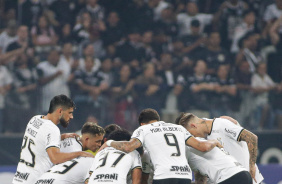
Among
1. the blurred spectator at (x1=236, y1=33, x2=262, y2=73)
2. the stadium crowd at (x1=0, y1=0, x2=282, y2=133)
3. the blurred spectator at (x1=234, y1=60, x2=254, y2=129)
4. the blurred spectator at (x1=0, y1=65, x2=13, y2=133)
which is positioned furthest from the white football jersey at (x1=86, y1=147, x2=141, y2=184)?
the blurred spectator at (x1=236, y1=33, x2=262, y2=73)

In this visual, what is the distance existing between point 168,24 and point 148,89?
6.69 ft

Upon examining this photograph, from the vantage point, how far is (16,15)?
1208cm

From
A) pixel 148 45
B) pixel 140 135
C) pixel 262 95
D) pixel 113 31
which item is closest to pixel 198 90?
pixel 262 95

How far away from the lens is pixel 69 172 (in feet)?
22.6

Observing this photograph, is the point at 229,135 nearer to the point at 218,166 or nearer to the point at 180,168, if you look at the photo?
the point at 218,166

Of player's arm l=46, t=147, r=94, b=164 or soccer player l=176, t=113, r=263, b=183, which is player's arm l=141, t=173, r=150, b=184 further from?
→ player's arm l=46, t=147, r=94, b=164

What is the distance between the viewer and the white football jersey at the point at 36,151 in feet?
22.6

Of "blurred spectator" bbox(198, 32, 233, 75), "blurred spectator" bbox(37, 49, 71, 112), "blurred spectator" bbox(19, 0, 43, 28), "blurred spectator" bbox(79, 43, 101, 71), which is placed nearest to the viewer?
"blurred spectator" bbox(37, 49, 71, 112)

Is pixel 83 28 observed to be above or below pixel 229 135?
above

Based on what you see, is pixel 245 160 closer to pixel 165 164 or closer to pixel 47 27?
pixel 165 164

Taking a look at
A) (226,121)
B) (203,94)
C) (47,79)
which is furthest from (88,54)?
(226,121)

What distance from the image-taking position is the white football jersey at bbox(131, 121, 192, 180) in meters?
6.67

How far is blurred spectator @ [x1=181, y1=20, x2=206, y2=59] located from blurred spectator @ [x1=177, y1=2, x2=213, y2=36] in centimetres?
9

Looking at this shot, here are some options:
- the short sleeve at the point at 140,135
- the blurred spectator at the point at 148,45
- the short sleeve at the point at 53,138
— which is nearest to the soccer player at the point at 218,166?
the short sleeve at the point at 140,135
